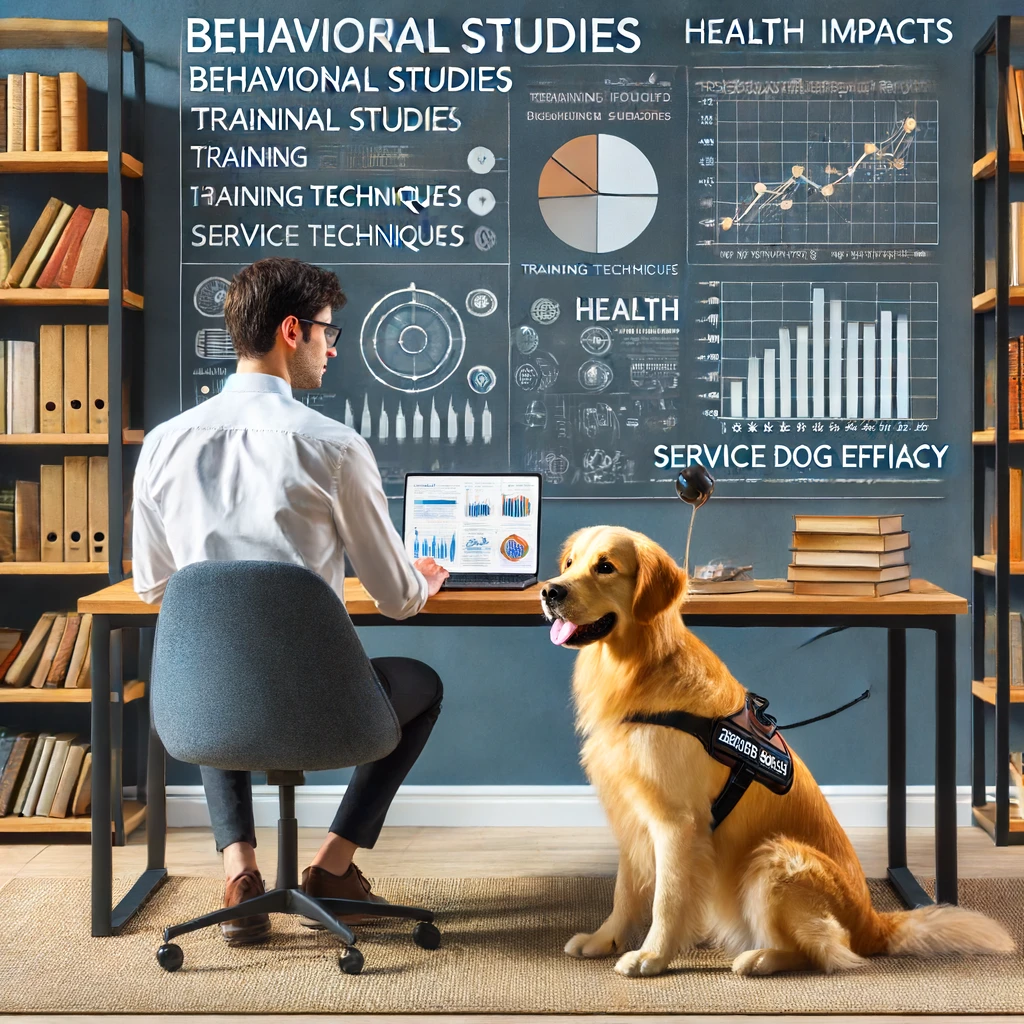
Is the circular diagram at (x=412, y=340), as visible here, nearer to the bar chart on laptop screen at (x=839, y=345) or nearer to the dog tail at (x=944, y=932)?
the bar chart on laptop screen at (x=839, y=345)

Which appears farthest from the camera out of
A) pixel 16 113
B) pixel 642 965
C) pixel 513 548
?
pixel 16 113

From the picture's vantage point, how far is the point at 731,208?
321cm

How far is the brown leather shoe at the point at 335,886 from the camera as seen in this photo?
94.0 inches

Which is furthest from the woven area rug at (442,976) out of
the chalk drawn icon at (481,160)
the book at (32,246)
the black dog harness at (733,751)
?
the chalk drawn icon at (481,160)

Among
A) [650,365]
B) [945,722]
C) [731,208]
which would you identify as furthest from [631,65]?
[945,722]

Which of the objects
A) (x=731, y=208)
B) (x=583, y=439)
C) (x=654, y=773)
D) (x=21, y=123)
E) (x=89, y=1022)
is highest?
(x=21, y=123)

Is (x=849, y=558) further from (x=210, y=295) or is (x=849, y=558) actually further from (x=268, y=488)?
(x=210, y=295)

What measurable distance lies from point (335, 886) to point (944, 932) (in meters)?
1.30

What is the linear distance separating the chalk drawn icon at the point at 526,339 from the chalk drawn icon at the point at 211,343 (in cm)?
86

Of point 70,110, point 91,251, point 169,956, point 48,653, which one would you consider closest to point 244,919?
Result: point 169,956

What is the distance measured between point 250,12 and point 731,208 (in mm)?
1547

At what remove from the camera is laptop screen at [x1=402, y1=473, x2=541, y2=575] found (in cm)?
264

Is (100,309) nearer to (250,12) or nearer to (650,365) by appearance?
(250,12)

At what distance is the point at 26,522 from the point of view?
3.17 metres
